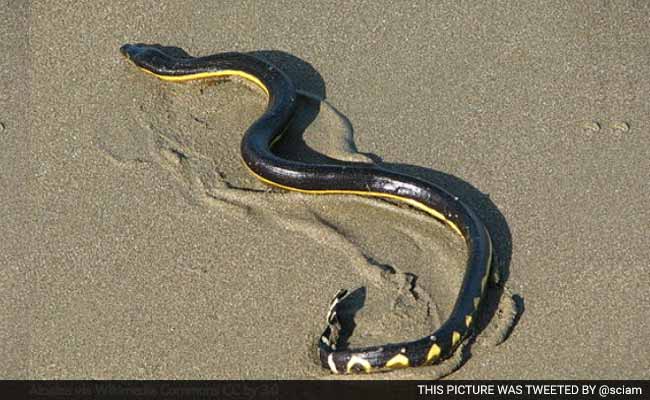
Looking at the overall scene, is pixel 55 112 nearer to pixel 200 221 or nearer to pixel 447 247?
pixel 200 221

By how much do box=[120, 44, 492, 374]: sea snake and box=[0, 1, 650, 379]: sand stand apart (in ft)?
0.38

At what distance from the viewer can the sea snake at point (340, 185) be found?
215 inches

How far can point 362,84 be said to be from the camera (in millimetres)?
7684

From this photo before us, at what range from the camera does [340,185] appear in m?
6.59

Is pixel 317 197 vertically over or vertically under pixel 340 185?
under

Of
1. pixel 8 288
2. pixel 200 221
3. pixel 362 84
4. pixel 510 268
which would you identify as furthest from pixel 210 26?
pixel 510 268

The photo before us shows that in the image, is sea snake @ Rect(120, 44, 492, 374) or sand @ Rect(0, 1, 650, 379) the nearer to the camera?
sea snake @ Rect(120, 44, 492, 374)

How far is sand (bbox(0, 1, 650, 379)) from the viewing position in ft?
19.1

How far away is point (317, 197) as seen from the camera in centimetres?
669

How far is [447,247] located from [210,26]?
350 centimetres

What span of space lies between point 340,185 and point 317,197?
8.8 inches

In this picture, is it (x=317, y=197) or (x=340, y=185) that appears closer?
(x=340, y=185)

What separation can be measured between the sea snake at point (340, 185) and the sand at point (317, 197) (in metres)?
0.12

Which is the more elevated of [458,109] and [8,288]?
[458,109]
